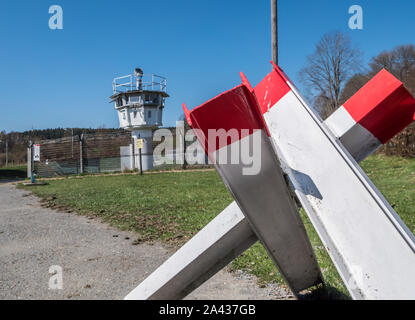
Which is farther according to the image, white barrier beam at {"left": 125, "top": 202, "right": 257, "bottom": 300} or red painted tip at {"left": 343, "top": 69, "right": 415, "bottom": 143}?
white barrier beam at {"left": 125, "top": 202, "right": 257, "bottom": 300}

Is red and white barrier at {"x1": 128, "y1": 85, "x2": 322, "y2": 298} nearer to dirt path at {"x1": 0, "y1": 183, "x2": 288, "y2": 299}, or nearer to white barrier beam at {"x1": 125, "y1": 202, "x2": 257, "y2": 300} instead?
white barrier beam at {"x1": 125, "y1": 202, "x2": 257, "y2": 300}

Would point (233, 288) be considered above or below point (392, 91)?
below

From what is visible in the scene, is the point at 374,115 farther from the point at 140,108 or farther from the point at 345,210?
the point at 140,108

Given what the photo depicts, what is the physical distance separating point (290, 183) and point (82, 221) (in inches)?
238

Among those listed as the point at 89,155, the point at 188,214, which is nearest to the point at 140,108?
the point at 89,155

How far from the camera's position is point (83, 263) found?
385cm

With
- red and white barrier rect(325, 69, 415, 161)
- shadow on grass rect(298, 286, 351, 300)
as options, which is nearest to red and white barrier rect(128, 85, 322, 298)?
red and white barrier rect(325, 69, 415, 161)

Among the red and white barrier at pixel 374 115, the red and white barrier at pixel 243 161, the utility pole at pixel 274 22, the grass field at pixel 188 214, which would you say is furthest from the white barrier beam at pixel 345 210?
the utility pole at pixel 274 22

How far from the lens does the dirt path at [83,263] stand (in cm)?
293

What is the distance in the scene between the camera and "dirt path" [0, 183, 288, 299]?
293cm

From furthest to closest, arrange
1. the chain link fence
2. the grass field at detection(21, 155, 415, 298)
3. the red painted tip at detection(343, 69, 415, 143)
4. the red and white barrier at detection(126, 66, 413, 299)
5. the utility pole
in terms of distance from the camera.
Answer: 1. the chain link fence
2. the utility pole
3. the grass field at detection(21, 155, 415, 298)
4. the red and white barrier at detection(126, 66, 413, 299)
5. the red painted tip at detection(343, 69, 415, 143)

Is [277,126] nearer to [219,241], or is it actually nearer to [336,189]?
[336,189]
